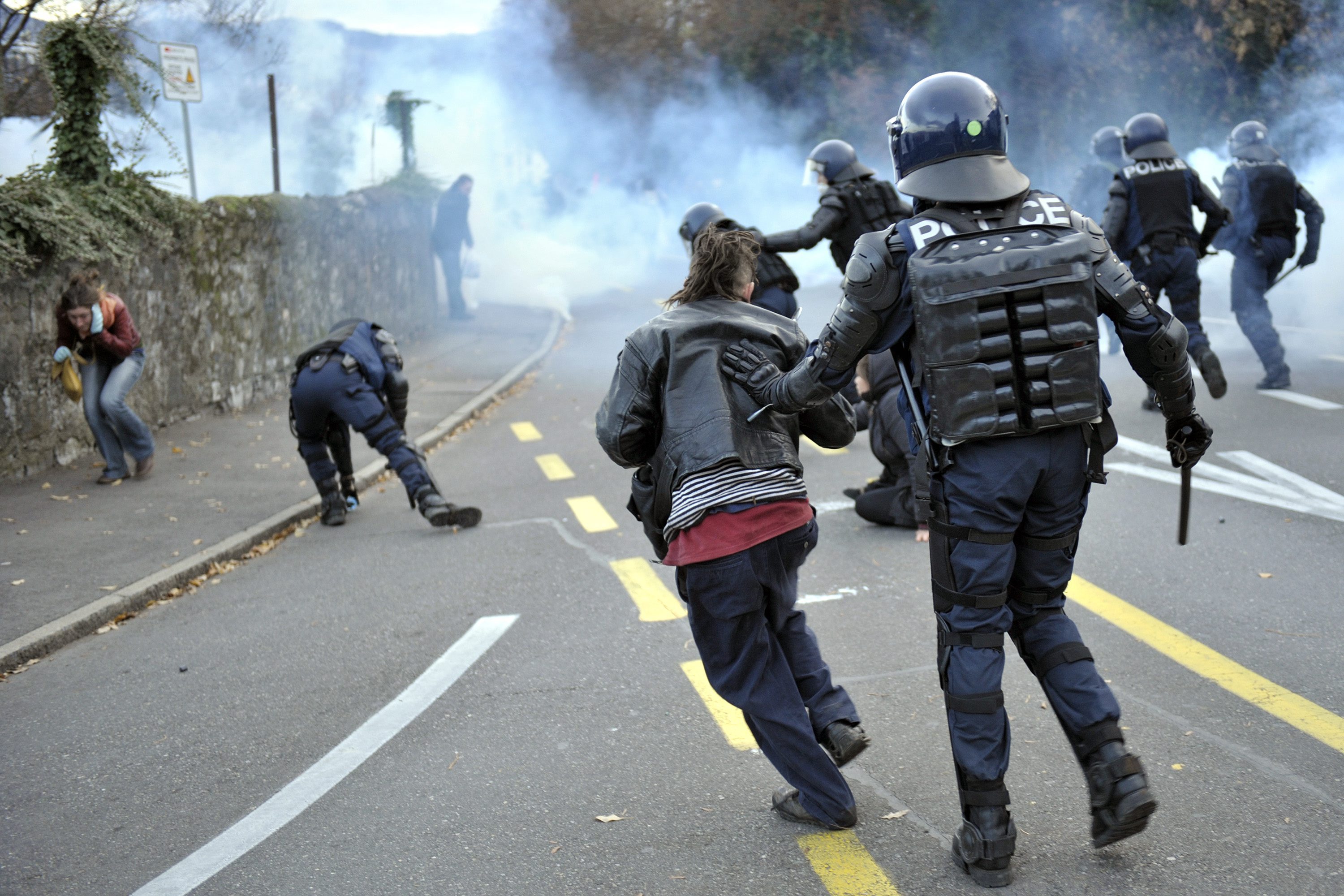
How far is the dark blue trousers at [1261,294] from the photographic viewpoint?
9266 mm

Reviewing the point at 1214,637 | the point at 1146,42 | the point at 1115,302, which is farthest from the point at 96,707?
the point at 1146,42

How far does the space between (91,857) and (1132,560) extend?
440 cm

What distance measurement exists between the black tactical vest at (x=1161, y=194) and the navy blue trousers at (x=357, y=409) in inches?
204

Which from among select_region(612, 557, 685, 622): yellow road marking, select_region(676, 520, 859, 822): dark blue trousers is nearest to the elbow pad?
select_region(676, 520, 859, 822): dark blue trousers

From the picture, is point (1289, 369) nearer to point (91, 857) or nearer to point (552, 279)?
point (91, 857)

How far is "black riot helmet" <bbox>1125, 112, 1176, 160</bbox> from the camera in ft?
26.9

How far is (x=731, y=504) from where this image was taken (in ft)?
10.3

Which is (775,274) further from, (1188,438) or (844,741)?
(844,741)

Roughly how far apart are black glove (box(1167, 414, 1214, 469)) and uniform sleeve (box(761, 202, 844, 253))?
4565 millimetres

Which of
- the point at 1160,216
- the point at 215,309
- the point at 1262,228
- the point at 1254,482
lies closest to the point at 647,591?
the point at 1254,482

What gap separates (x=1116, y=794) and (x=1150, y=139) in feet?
21.5

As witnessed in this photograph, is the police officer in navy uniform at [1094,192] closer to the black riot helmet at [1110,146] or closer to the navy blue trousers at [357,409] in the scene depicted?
the black riot helmet at [1110,146]

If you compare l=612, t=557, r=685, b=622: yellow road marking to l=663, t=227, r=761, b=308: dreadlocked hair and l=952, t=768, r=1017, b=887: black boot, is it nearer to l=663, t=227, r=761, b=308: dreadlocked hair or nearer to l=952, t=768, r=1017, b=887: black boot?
l=663, t=227, r=761, b=308: dreadlocked hair

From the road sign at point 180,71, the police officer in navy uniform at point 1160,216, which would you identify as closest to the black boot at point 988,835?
the police officer in navy uniform at point 1160,216
